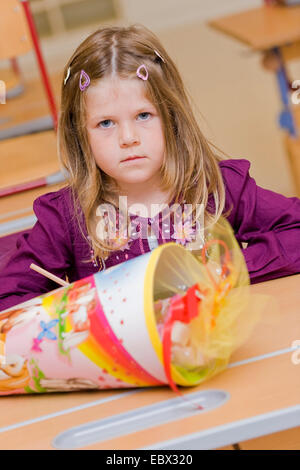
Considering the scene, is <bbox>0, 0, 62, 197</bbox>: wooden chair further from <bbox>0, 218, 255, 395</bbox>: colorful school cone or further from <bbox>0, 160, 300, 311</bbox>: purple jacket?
<bbox>0, 218, 255, 395</bbox>: colorful school cone

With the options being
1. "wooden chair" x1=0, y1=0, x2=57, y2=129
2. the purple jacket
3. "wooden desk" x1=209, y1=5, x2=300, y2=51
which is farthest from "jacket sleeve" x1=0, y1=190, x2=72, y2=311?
"wooden desk" x1=209, y1=5, x2=300, y2=51

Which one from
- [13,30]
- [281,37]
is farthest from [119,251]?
[281,37]

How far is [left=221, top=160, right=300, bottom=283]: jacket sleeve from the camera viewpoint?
1.34 meters

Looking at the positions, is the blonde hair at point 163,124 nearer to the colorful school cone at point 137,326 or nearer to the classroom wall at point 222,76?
A: the classroom wall at point 222,76

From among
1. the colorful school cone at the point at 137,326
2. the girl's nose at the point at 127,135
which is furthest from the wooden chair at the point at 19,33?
the colorful school cone at the point at 137,326

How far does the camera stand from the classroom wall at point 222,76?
3723 mm

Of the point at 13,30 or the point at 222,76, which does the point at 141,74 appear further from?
the point at 222,76

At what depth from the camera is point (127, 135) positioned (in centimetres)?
127

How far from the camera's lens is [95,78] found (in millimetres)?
1338

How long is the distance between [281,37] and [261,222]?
1880 mm

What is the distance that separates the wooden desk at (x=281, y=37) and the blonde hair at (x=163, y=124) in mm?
1801

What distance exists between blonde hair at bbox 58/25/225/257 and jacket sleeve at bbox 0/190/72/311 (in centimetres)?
6
